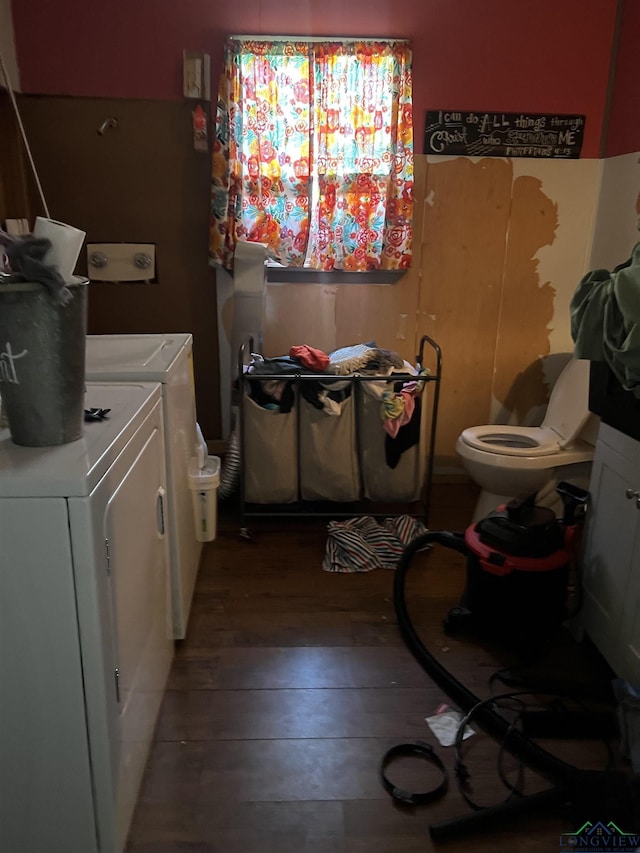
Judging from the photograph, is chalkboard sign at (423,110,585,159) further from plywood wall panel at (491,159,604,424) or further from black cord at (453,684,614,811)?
black cord at (453,684,614,811)

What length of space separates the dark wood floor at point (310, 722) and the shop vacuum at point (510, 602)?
0.12 ft

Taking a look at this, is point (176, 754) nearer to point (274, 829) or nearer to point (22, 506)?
point (274, 829)

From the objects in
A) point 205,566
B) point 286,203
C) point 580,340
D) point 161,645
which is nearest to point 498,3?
point 286,203

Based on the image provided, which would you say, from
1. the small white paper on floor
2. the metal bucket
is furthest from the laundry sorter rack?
the metal bucket

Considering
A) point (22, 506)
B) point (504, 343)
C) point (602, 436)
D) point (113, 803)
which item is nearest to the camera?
point (22, 506)

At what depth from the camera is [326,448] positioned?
2.70 m

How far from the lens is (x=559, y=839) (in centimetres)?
138

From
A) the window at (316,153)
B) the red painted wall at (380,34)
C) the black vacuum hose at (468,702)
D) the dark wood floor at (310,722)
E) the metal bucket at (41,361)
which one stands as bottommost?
the dark wood floor at (310,722)

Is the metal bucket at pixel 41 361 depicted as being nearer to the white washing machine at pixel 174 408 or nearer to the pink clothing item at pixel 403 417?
the white washing machine at pixel 174 408

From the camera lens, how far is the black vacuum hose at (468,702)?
59.7 inches

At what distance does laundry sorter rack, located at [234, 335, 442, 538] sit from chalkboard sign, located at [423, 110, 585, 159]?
3.27ft

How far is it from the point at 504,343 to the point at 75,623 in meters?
2.63

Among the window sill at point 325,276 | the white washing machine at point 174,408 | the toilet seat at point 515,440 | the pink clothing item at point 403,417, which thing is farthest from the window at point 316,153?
the white washing machine at point 174,408

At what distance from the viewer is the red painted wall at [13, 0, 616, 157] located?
→ 2.75m
